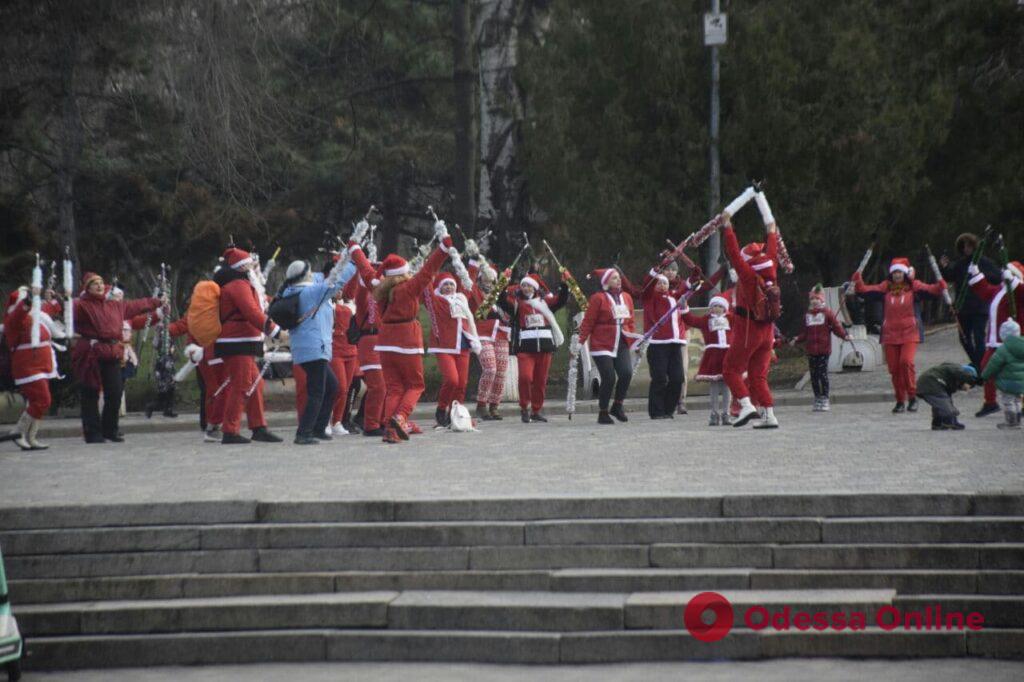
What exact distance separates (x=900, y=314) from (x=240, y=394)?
7028mm

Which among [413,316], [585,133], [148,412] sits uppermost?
[585,133]

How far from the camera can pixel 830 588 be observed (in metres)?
9.35

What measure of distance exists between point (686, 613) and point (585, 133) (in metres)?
17.4

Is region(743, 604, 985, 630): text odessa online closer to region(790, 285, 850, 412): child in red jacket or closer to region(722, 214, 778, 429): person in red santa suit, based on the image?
region(722, 214, 778, 429): person in red santa suit

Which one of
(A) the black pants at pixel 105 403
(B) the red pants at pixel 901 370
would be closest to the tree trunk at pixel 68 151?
(A) the black pants at pixel 105 403

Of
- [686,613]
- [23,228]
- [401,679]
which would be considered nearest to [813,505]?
[686,613]

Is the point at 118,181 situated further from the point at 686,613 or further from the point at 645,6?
the point at 686,613

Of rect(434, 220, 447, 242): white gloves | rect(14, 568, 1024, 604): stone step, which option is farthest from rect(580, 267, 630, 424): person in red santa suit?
rect(14, 568, 1024, 604): stone step

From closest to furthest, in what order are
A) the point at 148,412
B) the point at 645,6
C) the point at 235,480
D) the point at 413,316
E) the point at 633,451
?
the point at 235,480, the point at 633,451, the point at 413,316, the point at 148,412, the point at 645,6

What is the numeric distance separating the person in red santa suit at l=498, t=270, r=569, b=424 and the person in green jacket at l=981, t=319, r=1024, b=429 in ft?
17.9

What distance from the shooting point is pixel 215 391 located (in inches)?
683

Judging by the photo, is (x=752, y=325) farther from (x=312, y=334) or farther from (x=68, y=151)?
(x=68, y=151)

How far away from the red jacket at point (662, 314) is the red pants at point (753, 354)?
8.07ft

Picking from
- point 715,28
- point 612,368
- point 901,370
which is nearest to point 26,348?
point 612,368
